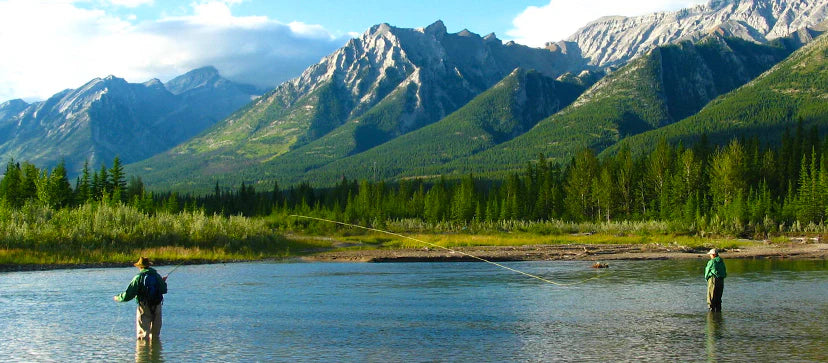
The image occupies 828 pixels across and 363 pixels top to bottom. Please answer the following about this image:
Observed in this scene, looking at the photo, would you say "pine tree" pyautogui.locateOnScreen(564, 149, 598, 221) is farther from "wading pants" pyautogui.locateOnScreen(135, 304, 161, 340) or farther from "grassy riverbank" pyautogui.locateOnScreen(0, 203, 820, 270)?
"wading pants" pyautogui.locateOnScreen(135, 304, 161, 340)

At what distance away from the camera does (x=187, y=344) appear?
70.5 feet

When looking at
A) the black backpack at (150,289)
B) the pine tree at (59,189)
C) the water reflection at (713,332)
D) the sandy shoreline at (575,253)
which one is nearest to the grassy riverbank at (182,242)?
the sandy shoreline at (575,253)

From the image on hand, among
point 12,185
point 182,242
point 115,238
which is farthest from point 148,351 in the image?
point 12,185

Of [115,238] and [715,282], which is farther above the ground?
[115,238]

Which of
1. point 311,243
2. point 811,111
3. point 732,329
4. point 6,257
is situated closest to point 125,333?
point 732,329

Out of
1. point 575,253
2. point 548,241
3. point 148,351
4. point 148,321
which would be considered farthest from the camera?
point 548,241

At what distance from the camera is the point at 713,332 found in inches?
885

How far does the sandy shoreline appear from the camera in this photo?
55.9m

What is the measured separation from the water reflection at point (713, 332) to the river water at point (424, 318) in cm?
6

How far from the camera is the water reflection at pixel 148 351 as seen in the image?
19.2 metres

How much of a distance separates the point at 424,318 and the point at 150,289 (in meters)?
9.44

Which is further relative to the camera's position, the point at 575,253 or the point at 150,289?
the point at 575,253

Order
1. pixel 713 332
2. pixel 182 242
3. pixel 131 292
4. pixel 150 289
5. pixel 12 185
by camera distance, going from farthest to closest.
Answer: pixel 12 185 → pixel 182 242 → pixel 713 332 → pixel 150 289 → pixel 131 292

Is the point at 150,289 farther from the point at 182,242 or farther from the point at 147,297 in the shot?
the point at 182,242
